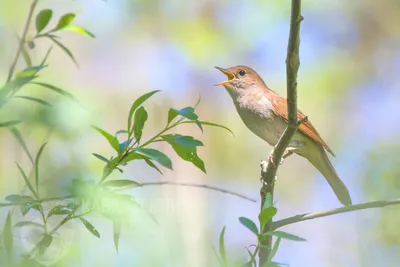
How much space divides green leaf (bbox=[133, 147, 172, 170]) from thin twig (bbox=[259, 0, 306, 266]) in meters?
0.21

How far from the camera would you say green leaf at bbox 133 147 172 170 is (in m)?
1.11

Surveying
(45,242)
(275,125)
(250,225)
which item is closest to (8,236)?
(45,242)

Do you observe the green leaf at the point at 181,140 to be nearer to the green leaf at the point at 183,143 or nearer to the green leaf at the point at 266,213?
the green leaf at the point at 183,143

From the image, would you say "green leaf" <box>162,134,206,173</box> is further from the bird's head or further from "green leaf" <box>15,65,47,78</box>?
the bird's head

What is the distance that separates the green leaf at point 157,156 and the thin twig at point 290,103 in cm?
21

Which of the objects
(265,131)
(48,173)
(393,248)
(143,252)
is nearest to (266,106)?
(265,131)

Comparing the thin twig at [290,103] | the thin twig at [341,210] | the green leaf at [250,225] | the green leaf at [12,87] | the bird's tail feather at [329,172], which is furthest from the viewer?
the bird's tail feather at [329,172]

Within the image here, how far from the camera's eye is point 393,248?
339 cm

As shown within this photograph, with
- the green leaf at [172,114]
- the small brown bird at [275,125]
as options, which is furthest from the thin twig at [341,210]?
the small brown bird at [275,125]

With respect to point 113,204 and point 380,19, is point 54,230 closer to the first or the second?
point 113,204

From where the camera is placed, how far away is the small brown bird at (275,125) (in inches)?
154

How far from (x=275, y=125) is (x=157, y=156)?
112 inches

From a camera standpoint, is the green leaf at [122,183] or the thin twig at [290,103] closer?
the green leaf at [122,183]

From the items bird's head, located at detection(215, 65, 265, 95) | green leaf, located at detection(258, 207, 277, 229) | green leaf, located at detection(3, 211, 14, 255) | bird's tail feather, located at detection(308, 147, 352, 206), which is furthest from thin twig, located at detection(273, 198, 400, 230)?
bird's head, located at detection(215, 65, 265, 95)
